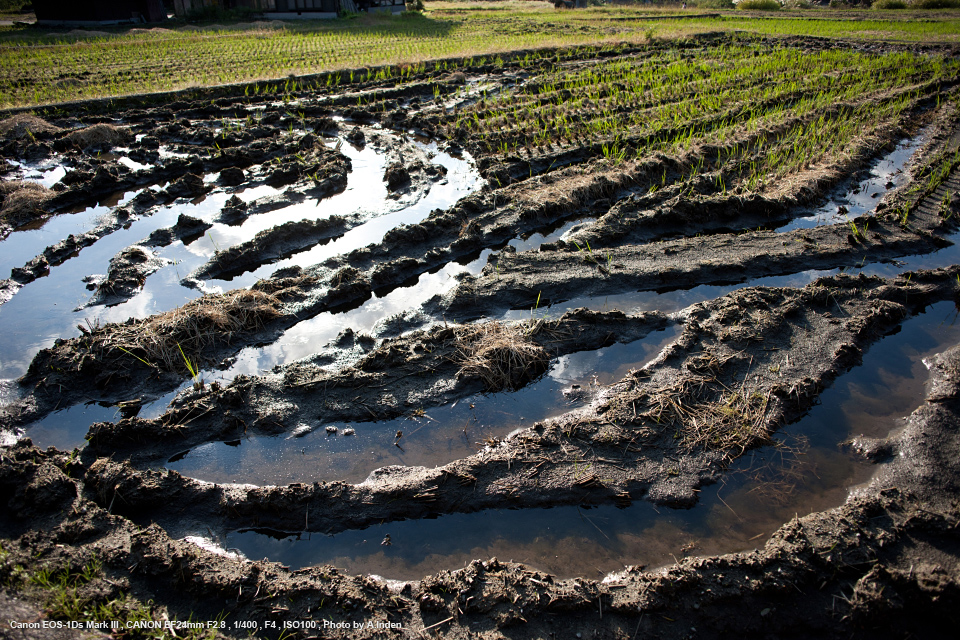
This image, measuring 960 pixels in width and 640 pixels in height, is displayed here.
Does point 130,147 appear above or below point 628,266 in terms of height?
above

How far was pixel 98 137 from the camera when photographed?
8.96 metres

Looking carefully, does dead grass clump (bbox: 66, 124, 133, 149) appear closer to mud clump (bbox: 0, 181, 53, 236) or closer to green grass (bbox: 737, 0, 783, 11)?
mud clump (bbox: 0, 181, 53, 236)

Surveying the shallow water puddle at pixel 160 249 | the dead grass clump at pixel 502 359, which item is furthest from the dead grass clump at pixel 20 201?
the dead grass clump at pixel 502 359

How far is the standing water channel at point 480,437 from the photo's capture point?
294cm

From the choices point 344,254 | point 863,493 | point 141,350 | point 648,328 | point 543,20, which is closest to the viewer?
point 863,493

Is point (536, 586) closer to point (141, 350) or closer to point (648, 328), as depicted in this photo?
point (648, 328)

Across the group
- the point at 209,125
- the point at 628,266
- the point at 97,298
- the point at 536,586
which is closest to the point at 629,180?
the point at 628,266

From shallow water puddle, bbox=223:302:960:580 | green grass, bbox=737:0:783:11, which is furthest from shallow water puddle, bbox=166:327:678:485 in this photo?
green grass, bbox=737:0:783:11

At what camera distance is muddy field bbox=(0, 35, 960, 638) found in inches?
103

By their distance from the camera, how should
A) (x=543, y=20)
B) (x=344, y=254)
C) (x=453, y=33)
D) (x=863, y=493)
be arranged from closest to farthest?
(x=863, y=493) → (x=344, y=254) → (x=453, y=33) → (x=543, y=20)

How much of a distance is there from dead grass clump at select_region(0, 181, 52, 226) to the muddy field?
43 mm

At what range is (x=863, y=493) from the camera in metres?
3.15

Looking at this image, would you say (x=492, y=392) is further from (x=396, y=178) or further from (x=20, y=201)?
(x=20, y=201)

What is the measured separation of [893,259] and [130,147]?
11.7 m
